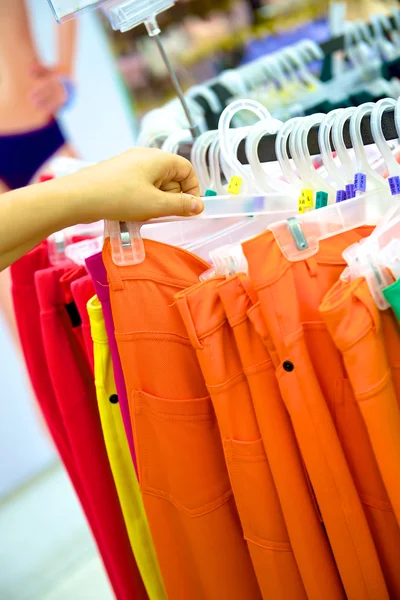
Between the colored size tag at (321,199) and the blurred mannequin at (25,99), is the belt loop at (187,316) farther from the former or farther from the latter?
the blurred mannequin at (25,99)

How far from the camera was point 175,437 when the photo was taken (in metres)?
0.89

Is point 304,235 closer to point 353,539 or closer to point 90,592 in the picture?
point 353,539

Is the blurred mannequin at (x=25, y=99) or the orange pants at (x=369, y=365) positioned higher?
the blurred mannequin at (x=25, y=99)

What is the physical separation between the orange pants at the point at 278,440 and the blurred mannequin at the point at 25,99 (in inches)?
80.2

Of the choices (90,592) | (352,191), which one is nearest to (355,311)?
(352,191)

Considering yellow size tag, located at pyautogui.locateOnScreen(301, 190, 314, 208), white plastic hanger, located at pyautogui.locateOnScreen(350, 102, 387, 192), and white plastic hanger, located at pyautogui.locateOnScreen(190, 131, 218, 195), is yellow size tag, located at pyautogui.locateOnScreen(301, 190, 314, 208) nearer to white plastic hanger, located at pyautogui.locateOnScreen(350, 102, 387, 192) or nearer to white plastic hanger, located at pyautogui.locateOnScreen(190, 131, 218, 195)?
white plastic hanger, located at pyautogui.locateOnScreen(350, 102, 387, 192)

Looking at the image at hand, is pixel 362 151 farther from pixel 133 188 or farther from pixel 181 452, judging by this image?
pixel 181 452

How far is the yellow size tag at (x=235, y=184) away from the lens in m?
0.97

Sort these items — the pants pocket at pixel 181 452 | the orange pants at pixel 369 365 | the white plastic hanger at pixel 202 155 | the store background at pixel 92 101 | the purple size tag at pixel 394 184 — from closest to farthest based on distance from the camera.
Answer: the orange pants at pixel 369 365, the purple size tag at pixel 394 184, the pants pocket at pixel 181 452, the white plastic hanger at pixel 202 155, the store background at pixel 92 101

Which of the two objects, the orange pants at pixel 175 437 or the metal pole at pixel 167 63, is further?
the metal pole at pixel 167 63

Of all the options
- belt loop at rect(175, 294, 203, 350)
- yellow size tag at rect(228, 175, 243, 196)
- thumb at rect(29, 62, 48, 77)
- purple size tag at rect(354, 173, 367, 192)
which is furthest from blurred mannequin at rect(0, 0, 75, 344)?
purple size tag at rect(354, 173, 367, 192)

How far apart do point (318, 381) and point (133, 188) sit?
372 millimetres

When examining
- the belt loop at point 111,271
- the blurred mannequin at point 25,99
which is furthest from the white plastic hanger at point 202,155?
the blurred mannequin at point 25,99

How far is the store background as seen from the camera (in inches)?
100.0
